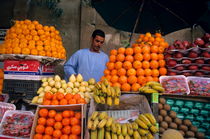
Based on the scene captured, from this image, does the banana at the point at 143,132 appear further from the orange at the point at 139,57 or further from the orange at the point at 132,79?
the orange at the point at 139,57

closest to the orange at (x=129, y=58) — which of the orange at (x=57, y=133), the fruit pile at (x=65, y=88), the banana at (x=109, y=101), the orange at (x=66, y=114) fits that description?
the banana at (x=109, y=101)

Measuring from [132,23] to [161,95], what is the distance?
2.74 meters

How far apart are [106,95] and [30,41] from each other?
203cm

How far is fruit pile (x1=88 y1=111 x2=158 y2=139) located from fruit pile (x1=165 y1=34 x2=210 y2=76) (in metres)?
0.90

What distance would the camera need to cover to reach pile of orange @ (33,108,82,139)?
76.8 inches

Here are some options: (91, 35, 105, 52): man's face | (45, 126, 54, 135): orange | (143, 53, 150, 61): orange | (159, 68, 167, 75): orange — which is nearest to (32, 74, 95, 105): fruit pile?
(45, 126, 54, 135): orange

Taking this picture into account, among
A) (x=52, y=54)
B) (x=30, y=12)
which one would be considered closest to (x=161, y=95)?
(x=52, y=54)

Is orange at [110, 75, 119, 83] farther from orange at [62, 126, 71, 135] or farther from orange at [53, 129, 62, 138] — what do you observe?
orange at [53, 129, 62, 138]

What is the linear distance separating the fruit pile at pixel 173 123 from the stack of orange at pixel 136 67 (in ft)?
1.38

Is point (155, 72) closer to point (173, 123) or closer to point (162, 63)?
point (162, 63)

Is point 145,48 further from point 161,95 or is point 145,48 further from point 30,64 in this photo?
point 30,64

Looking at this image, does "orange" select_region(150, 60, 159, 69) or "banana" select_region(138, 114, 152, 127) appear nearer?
"banana" select_region(138, 114, 152, 127)

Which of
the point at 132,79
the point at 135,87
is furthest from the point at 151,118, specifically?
the point at 132,79

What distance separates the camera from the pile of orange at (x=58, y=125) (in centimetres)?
195
